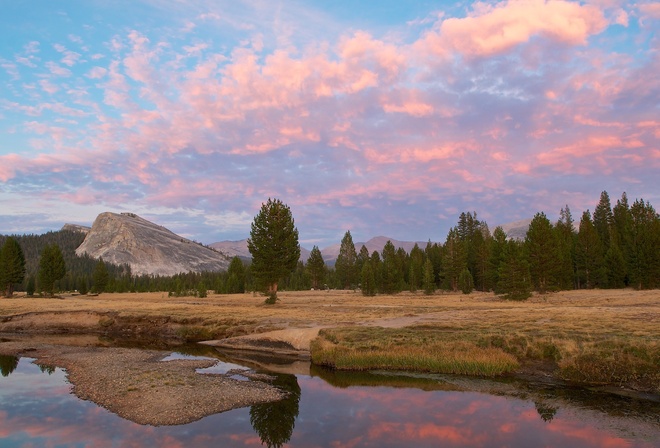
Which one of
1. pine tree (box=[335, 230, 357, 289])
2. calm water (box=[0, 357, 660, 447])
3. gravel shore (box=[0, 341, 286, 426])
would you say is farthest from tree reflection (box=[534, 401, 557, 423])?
pine tree (box=[335, 230, 357, 289])

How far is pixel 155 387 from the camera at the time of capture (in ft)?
76.1

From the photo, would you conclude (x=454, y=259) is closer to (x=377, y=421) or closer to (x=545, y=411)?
(x=545, y=411)

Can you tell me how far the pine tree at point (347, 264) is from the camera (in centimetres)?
14550

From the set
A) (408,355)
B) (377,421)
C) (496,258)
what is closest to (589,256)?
(496,258)

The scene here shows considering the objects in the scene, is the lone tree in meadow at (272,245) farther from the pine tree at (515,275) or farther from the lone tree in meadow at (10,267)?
the lone tree in meadow at (10,267)

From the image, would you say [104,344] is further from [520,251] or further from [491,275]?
[491,275]

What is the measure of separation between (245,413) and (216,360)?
1333 centimetres

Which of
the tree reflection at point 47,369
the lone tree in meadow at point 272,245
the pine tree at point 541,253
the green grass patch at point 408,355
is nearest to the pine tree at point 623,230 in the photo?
the pine tree at point 541,253

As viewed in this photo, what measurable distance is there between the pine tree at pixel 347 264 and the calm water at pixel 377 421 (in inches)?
4783

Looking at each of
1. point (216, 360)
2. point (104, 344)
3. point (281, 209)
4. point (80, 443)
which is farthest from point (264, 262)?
point (80, 443)

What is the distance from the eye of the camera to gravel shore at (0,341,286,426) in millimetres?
19719

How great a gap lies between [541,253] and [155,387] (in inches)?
2793

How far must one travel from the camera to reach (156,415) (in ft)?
62.3

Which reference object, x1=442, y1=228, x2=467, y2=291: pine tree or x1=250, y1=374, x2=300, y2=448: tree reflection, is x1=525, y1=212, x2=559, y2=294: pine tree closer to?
x1=442, y1=228, x2=467, y2=291: pine tree
